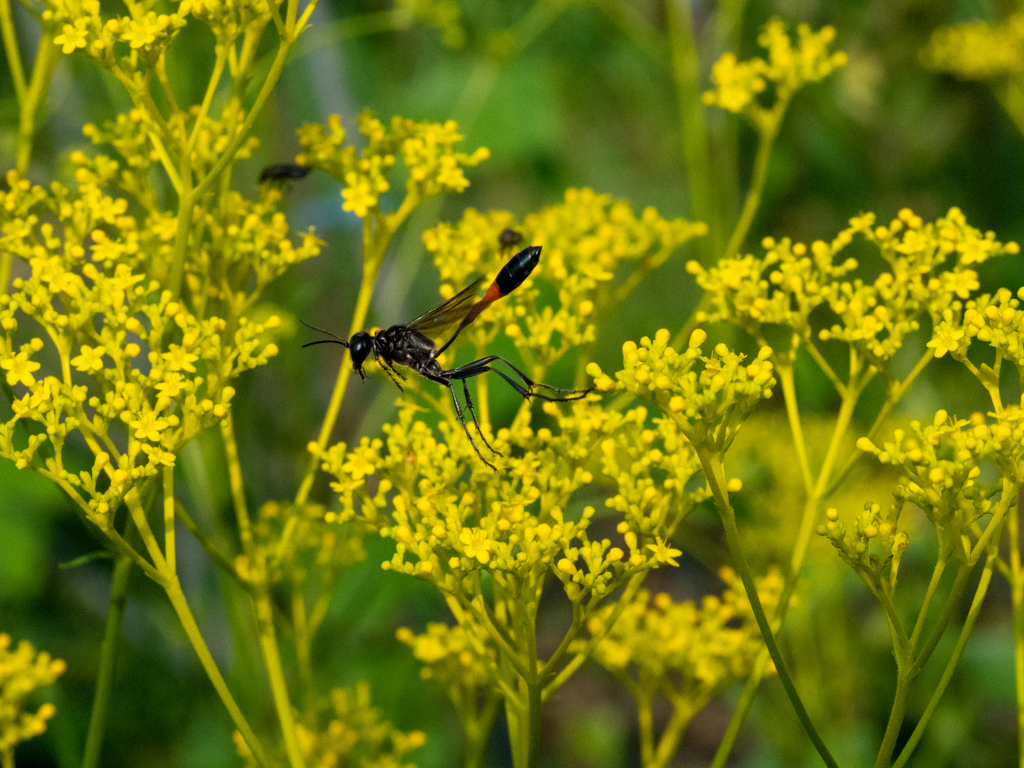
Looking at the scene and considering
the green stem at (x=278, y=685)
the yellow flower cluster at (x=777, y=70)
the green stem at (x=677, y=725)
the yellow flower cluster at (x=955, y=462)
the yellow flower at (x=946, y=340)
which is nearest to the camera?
the yellow flower cluster at (x=955, y=462)

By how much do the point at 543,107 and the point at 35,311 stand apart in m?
1.52

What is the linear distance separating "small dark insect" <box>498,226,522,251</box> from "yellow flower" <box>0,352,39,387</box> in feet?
1.98

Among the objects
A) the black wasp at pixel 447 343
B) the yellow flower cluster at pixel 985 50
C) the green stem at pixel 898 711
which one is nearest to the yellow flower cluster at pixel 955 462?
the green stem at pixel 898 711

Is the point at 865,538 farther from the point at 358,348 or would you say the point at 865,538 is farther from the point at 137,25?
the point at 137,25

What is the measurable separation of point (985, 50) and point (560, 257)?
1.83m

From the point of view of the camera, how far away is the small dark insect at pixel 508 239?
126 cm

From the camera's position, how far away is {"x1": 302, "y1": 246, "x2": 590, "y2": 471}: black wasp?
1.13 meters

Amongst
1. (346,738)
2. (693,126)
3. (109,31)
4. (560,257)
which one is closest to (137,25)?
(109,31)

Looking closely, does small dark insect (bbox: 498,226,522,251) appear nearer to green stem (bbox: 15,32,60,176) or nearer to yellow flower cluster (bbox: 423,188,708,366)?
yellow flower cluster (bbox: 423,188,708,366)

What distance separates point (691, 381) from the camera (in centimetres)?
86

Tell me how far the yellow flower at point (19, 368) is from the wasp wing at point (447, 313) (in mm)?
489

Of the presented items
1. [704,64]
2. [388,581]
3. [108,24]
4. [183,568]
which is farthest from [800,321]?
[183,568]

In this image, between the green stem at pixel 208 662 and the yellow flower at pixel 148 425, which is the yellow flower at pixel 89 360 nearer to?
the yellow flower at pixel 148 425

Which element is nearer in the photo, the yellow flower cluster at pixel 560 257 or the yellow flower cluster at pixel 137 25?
the yellow flower cluster at pixel 137 25
